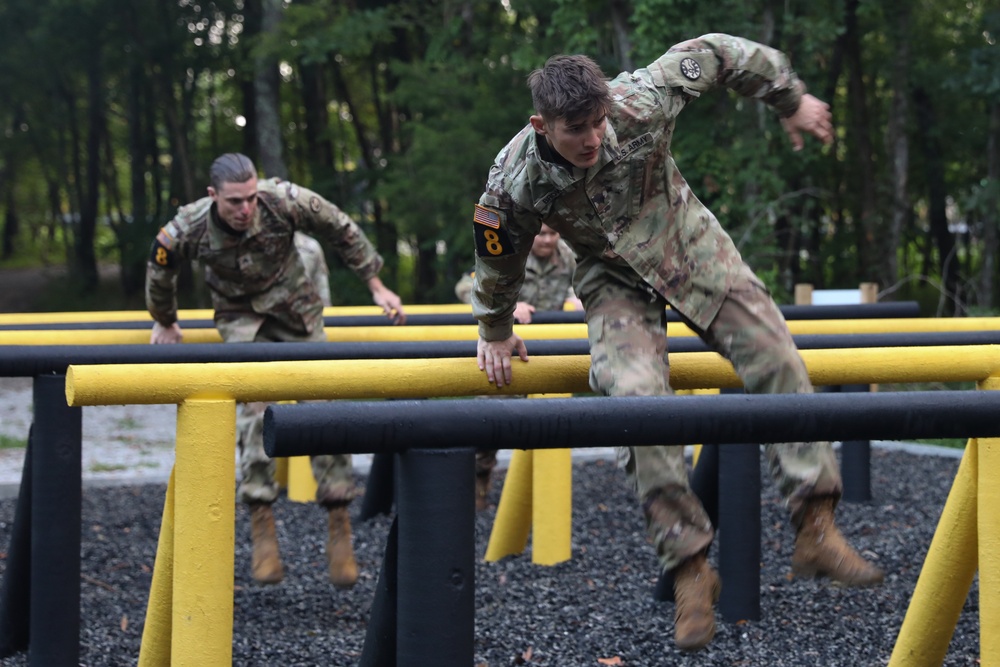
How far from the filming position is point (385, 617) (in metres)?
2.46

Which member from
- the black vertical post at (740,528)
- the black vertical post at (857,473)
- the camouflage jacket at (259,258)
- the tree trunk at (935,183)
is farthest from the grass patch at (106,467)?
the tree trunk at (935,183)

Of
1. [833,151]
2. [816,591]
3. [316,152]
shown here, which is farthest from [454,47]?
[816,591]

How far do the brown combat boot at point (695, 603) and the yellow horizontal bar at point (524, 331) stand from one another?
4.66 ft

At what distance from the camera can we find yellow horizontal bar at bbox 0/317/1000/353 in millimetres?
4211

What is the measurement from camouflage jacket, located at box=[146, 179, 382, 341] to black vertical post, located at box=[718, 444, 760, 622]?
74.8 inches

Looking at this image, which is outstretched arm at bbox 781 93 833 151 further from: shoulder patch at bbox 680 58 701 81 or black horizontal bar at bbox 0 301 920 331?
black horizontal bar at bbox 0 301 920 331

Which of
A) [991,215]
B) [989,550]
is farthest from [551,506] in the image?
[991,215]

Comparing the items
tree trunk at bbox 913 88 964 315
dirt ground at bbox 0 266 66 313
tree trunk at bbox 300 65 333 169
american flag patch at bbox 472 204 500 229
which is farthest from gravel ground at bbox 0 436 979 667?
dirt ground at bbox 0 266 66 313

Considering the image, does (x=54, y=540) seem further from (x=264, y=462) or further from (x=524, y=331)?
(x=524, y=331)

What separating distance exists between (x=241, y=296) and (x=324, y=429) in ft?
10.8

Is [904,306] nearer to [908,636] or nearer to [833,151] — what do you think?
[908,636]

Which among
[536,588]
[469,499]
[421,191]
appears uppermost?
[421,191]

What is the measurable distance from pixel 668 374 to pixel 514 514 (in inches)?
98.8

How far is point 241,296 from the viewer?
5180mm
